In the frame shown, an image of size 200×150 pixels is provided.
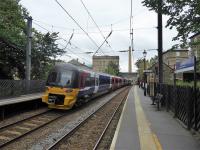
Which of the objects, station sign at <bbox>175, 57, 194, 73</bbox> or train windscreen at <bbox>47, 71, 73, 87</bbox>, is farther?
train windscreen at <bbox>47, 71, 73, 87</bbox>

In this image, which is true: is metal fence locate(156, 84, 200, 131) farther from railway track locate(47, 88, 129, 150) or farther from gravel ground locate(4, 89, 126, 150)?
gravel ground locate(4, 89, 126, 150)

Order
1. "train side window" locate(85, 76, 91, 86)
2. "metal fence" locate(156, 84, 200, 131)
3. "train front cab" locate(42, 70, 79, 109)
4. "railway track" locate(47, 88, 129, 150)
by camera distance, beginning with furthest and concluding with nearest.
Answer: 1. "train side window" locate(85, 76, 91, 86)
2. "train front cab" locate(42, 70, 79, 109)
3. "metal fence" locate(156, 84, 200, 131)
4. "railway track" locate(47, 88, 129, 150)

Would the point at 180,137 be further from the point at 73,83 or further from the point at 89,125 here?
the point at 73,83

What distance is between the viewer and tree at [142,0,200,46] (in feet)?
55.5

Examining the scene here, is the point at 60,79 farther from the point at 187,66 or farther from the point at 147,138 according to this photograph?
the point at 147,138

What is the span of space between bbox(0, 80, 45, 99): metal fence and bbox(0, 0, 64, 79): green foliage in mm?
3864

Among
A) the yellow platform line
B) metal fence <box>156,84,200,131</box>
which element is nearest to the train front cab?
metal fence <box>156,84,200,131</box>

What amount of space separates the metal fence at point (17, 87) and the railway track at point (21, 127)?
584 centimetres

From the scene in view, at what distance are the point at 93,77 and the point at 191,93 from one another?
15.7 metres

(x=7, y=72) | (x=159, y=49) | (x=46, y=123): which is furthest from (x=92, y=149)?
(x=7, y=72)

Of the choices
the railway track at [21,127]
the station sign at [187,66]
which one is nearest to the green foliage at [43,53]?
the railway track at [21,127]

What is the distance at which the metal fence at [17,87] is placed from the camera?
1000 inches

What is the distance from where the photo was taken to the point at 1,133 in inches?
535

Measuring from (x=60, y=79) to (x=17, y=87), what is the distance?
6907 millimetres
